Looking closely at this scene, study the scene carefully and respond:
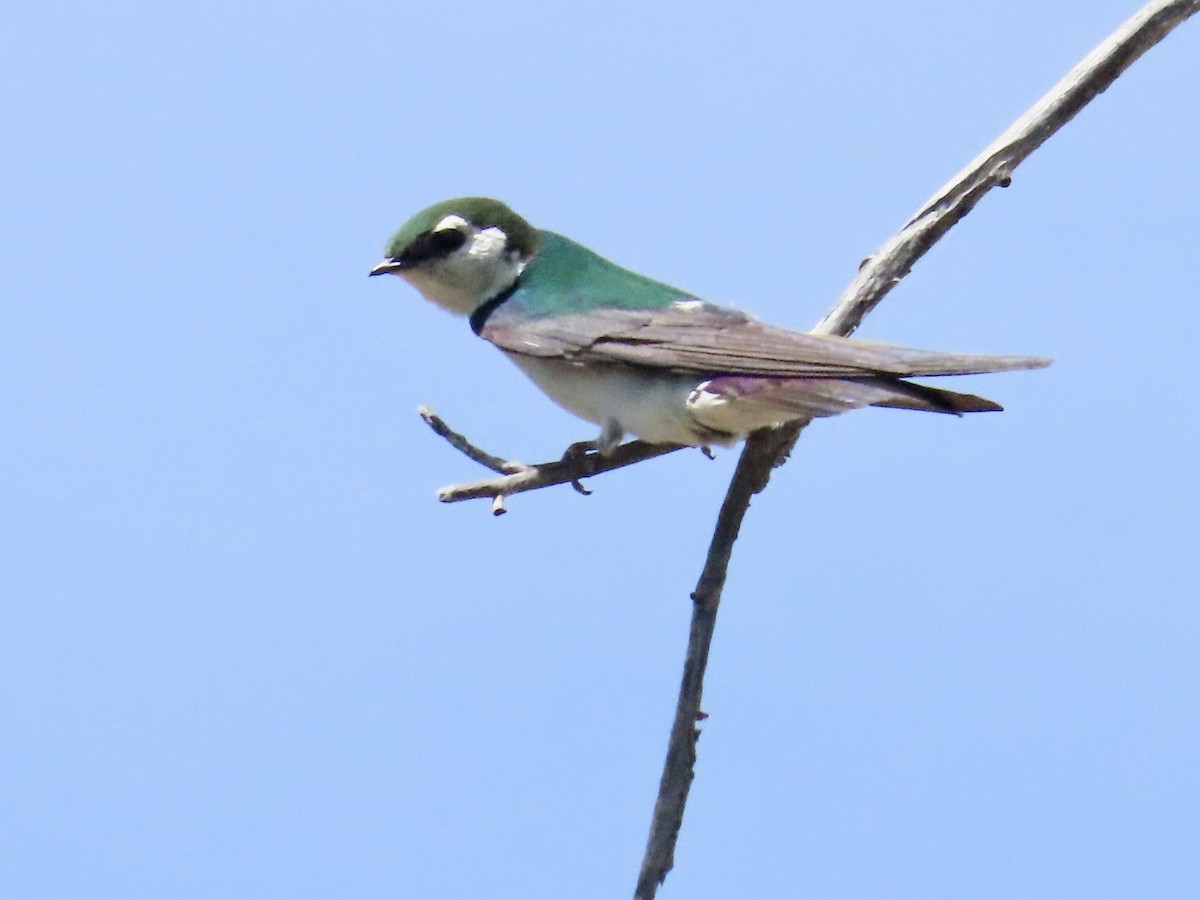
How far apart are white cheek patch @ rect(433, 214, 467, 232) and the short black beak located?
17cm

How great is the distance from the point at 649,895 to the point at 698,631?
0.59 meters

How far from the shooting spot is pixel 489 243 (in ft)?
15.6

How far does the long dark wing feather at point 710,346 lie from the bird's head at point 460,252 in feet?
0.58

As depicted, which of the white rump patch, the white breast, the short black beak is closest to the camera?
the white rump patch

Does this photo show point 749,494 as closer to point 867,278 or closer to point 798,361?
point 798,361

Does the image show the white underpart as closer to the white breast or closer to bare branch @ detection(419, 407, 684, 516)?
the white breast

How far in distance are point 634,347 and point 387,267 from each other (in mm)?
1052

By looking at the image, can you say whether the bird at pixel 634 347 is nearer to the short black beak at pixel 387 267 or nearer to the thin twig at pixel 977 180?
the short black beak at pixel 387 267

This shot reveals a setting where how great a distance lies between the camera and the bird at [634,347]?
3.37 m

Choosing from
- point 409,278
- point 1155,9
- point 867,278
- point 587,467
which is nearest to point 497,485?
point 587,467

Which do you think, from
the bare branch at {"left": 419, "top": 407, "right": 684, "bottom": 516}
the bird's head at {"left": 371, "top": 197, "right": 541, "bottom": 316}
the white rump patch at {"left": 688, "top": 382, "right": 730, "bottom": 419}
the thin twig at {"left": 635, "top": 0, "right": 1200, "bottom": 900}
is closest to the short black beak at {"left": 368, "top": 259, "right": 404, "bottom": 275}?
the bird's head at {"left": 371, "top": 197, "right": 541, "bottom": 316}

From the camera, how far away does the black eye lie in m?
4.67

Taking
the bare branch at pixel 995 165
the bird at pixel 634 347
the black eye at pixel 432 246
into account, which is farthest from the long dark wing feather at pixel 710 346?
the black eye at pixel 432 246

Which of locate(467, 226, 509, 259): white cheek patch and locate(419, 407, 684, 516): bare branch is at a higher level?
locate(467, 226, 509, 259): white cheek patch
